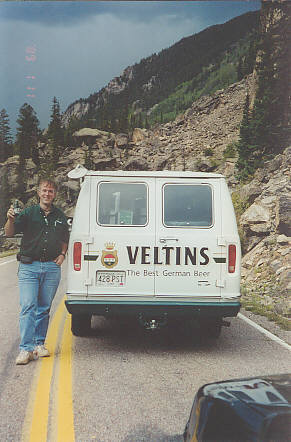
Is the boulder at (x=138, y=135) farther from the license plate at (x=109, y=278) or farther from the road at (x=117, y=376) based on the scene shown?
the license plate at (x=109, y=278)

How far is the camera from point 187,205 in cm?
540

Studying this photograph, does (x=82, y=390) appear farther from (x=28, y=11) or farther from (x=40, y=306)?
(x=28, y=11)

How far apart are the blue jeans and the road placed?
294 mm

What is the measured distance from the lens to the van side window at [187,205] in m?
5.33

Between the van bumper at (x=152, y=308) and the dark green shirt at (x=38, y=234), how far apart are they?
25.8 inches

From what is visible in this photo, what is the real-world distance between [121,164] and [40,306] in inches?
3174

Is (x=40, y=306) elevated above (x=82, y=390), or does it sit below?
above

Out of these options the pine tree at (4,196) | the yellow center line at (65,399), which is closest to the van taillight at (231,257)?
the yellow center line at (65,399)

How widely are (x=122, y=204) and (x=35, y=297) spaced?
1.47 metres

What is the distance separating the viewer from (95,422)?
10.6 ft

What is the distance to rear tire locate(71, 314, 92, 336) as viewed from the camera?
18.6 ft

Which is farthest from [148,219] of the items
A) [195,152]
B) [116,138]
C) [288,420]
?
[116,138]

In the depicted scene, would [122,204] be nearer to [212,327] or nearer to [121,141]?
[212,327]

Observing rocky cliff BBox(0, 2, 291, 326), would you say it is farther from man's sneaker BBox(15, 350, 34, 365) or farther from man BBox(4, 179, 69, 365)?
man's sneaker BBox(15, 350, 34, 365)
